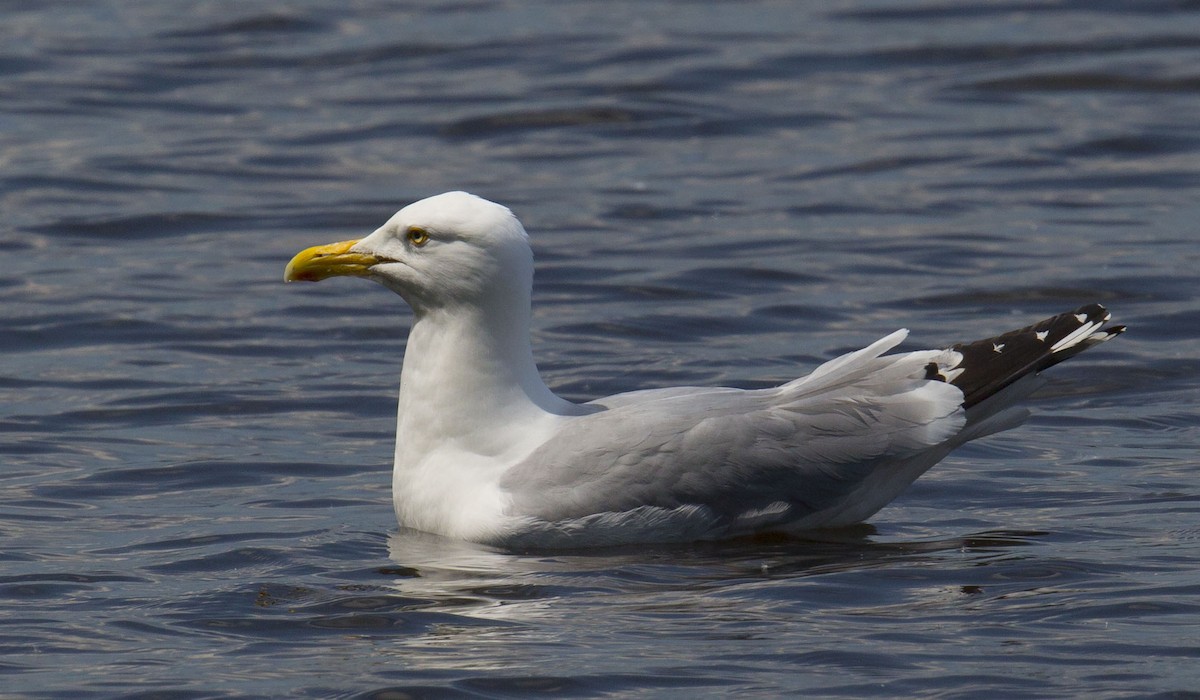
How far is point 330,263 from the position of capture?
7363 mm

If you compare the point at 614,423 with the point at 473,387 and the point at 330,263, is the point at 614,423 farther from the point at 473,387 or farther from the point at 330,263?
the point at 330,263

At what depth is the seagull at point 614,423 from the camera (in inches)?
277

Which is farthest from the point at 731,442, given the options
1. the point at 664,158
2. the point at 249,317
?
the point at 664,158

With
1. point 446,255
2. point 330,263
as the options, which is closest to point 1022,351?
point 446,255

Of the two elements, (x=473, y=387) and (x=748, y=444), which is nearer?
(x=748, y=444)

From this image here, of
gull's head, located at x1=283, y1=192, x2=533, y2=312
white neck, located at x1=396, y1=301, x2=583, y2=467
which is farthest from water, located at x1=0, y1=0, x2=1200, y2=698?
gull's head, located at x1=283, y1=192, x2=533, y2=312

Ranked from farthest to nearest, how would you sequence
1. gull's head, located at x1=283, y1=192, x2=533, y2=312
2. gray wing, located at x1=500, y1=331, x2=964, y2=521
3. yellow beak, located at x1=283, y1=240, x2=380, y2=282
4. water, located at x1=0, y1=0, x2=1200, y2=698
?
yellow beak, located at x1=283, y1=240, x2=380, y2=282 < gull's head, located at x1=283, y1=192, x2=533, y2=312 < gray wing, located at x1=500, y1=331, x2=964, y2=521 < water, located at x1=0, y1=0, x2=1200, y2=698

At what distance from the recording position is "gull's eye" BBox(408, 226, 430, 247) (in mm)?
7246

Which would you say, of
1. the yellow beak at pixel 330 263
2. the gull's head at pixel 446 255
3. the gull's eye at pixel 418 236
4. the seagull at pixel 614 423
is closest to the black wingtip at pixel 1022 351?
the seagull at pixel 614 423

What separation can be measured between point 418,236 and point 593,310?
13.6 ft

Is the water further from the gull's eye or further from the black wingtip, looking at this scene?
the gull's eye

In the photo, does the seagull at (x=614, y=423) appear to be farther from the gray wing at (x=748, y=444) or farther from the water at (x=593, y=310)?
the water at (x=593, y=310)

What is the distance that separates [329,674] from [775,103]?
11329mm

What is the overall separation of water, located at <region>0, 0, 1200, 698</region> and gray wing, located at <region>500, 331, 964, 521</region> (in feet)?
0.71
